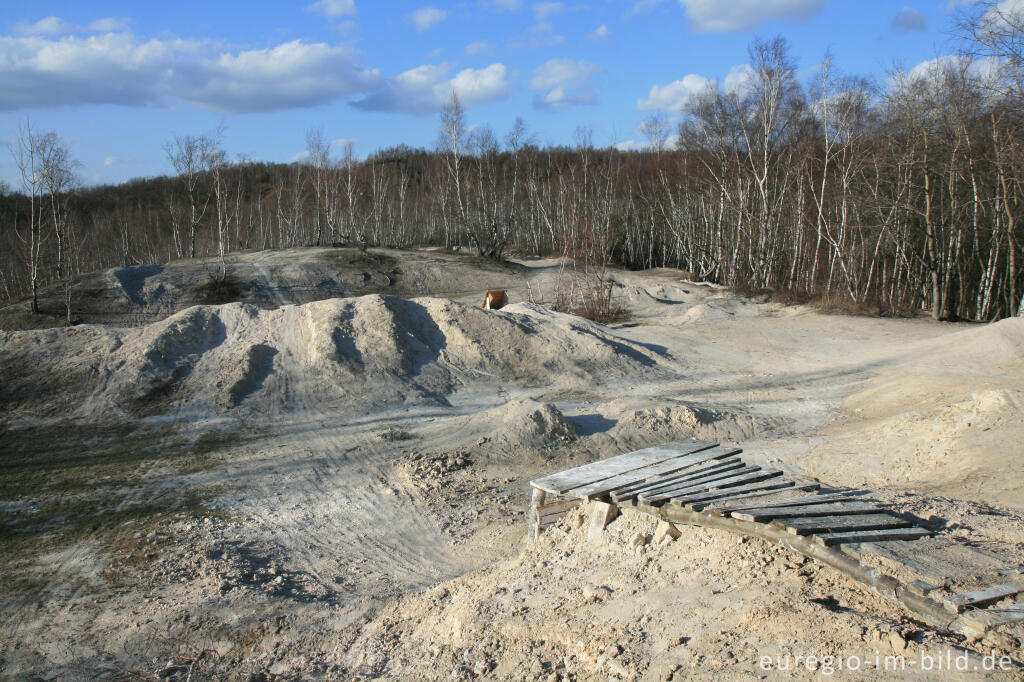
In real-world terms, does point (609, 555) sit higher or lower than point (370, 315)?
lower

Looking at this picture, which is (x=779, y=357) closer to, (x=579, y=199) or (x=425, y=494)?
(x=425, y=494)

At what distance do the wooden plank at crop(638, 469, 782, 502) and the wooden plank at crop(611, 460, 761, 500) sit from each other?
0.08m

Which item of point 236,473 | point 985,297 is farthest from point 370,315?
point 985,297

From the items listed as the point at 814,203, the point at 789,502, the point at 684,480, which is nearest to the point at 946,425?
the point at 684,480

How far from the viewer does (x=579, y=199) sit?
33.6 m

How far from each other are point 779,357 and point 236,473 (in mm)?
11289

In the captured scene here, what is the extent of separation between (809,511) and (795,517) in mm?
171

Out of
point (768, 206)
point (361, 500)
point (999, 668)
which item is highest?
point (768, 206)

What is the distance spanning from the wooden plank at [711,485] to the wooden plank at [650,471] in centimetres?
42

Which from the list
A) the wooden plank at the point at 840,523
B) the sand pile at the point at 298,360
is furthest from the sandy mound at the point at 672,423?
the wooden plank at the point at 840,523

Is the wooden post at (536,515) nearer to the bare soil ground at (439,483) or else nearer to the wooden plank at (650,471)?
the bare soil ground at (439,483)

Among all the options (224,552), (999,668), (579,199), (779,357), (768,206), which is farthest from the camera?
(579,199)

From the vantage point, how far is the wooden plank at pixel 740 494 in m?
5.01

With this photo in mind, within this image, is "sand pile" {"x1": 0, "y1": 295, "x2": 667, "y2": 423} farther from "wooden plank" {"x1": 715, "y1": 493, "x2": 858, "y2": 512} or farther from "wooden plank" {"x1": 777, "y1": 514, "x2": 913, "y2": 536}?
"wooden plank" {"x1": 777, "y1": 514, "x2": 913, "y2": 536}
